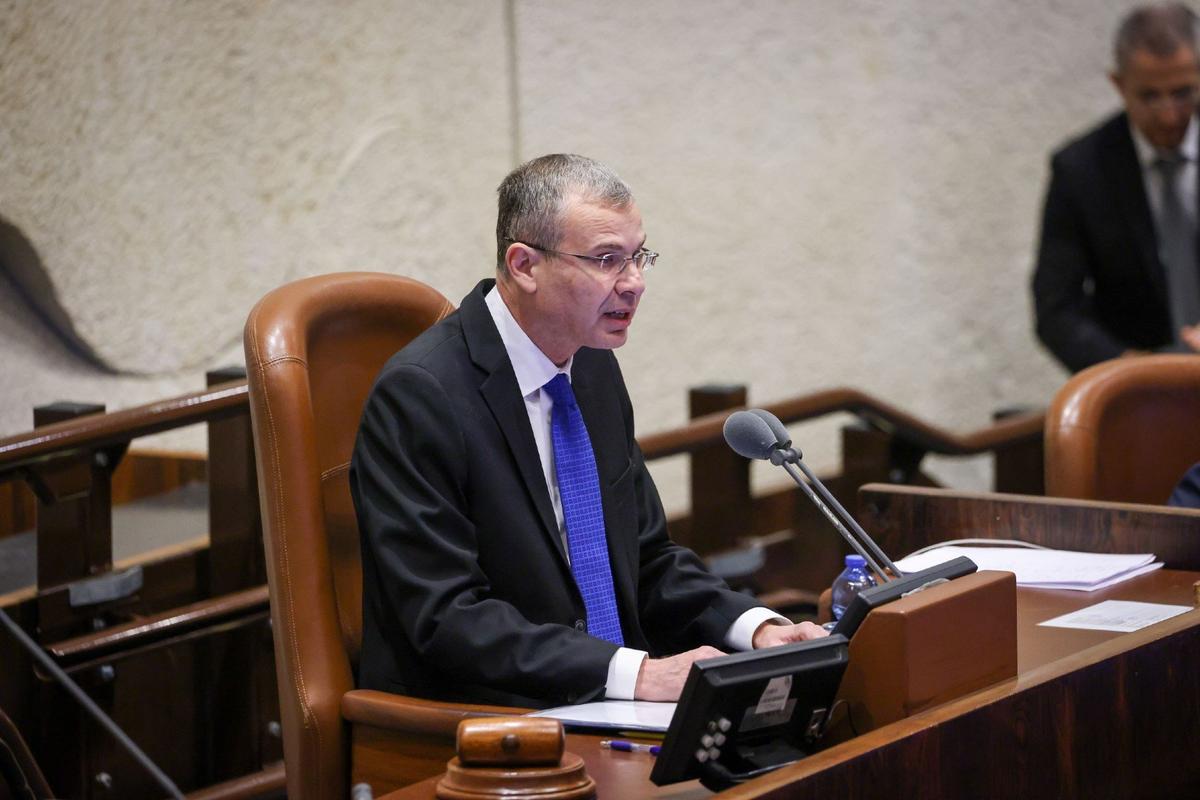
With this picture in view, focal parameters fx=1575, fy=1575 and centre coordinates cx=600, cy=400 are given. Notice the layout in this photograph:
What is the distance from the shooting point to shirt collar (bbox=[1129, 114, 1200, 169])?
417 cm

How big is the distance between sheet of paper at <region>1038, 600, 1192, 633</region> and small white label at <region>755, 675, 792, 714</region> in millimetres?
695

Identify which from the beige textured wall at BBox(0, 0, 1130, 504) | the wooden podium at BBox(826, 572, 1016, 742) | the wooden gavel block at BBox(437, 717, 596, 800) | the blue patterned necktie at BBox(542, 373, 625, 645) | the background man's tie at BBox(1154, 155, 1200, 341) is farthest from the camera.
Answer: the background man's tie at BBox(1154, 155, 1200, 341)

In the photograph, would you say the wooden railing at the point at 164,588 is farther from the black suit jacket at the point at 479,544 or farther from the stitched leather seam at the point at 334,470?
the black suit jacket at the point at 479,544

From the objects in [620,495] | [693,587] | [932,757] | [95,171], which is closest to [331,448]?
[620,495]

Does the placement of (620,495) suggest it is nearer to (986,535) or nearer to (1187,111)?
(986,535)

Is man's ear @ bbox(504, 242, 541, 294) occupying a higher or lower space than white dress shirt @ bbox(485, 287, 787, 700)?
higher

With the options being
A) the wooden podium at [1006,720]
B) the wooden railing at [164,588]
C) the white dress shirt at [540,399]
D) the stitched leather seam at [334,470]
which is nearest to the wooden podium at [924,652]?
the wooden podium at [1006,720]

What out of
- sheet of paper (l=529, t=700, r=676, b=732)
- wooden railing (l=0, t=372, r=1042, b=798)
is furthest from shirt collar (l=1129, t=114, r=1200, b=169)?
sheet of paper (l=529, t=700, r=676, b=732)

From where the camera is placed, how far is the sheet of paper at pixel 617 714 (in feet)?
5.91

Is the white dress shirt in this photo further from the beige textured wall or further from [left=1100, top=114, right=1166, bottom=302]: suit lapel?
[left=1100, top=114, right=1166, bottom=302]: suit lapel

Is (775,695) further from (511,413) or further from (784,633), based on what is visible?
(511,413)

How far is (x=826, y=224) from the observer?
4.98m

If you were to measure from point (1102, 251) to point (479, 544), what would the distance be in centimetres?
263

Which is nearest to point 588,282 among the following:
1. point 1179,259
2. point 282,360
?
point 282,360
